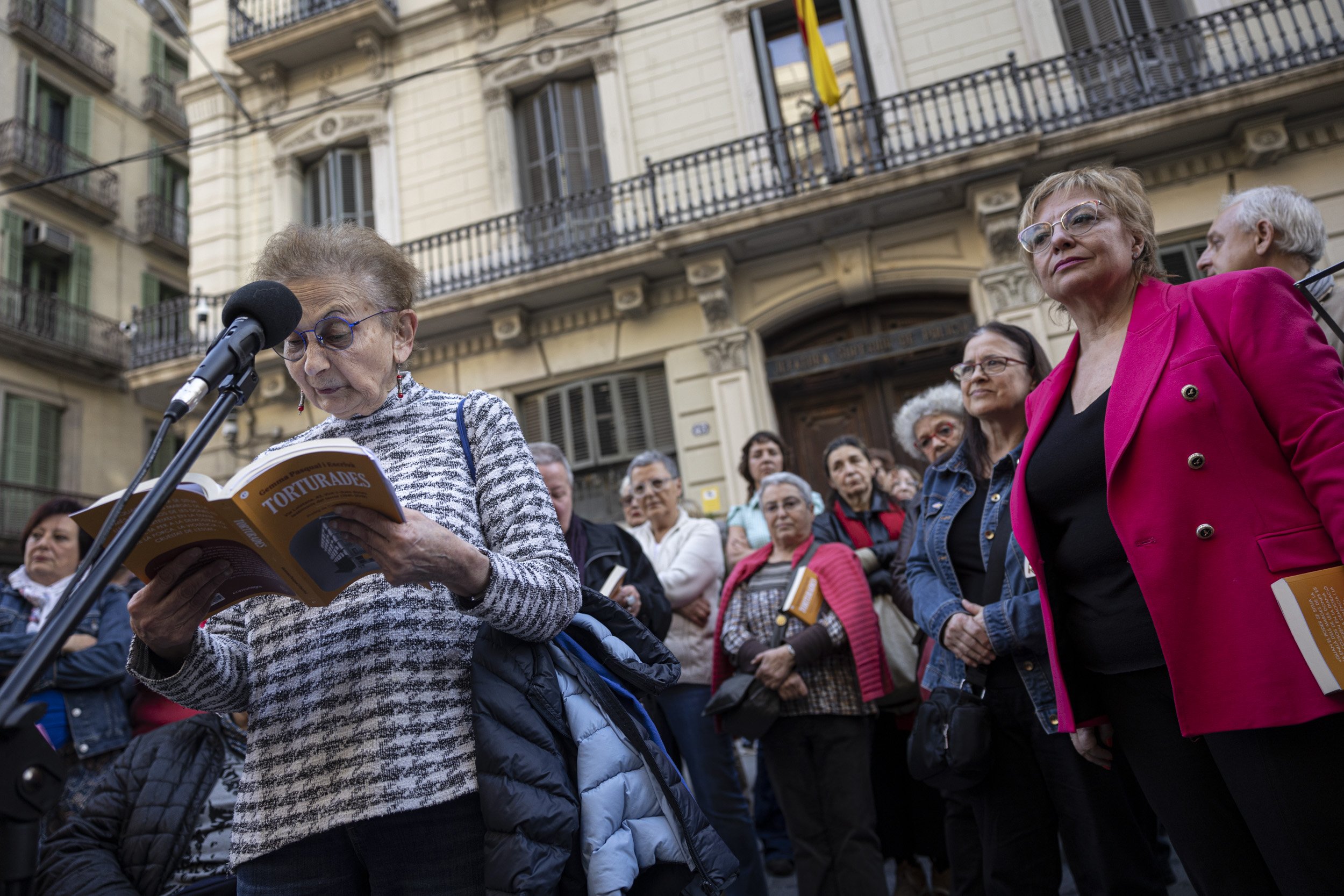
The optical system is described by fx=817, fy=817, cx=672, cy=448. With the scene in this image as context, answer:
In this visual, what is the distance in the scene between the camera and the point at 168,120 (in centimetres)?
1820

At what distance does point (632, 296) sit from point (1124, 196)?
26.1 ft

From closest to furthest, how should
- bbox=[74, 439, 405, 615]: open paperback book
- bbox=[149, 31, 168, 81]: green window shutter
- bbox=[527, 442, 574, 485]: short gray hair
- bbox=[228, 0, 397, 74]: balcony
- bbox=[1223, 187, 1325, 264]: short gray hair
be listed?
bbox=[74, 439, 405, 615]: open paperback book
bbox=[1223, 187, 1325, 264]: short gray hair
bbox=[527, 442, 574, 485]: short gray hair
bbox=[228, 0, 397, 74]: balcony
bbox=[149, 31, 168, 81]: green window shutter

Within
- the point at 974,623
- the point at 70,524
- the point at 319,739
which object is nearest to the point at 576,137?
the point at 70,524

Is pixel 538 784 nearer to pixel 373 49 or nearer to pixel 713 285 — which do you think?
pixel 713 285

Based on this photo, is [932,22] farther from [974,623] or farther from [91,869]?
[91,869]

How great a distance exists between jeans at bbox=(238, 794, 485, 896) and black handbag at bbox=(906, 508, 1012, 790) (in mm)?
1592

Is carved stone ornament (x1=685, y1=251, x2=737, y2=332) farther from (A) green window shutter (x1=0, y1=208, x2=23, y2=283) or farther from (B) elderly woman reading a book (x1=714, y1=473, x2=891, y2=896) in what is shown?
(A) green window shutter (x1=0, y1=208, x2=23, y2=283)

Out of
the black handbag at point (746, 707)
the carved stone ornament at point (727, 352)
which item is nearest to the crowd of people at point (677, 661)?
the black handbag at point (746, 707)

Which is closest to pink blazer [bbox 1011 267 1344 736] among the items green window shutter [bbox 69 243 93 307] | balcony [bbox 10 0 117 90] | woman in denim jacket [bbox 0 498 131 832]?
woman in denim jacket [bbox 0 498 131 832]

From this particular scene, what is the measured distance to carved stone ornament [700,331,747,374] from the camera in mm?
9312

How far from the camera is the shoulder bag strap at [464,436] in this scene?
1735 millimetres

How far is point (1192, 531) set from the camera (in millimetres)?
1595

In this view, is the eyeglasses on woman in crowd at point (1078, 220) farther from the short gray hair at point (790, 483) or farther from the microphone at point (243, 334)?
the short gray hair at point (790, 483)

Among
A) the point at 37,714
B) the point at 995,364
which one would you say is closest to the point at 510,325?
the point at 995,364
